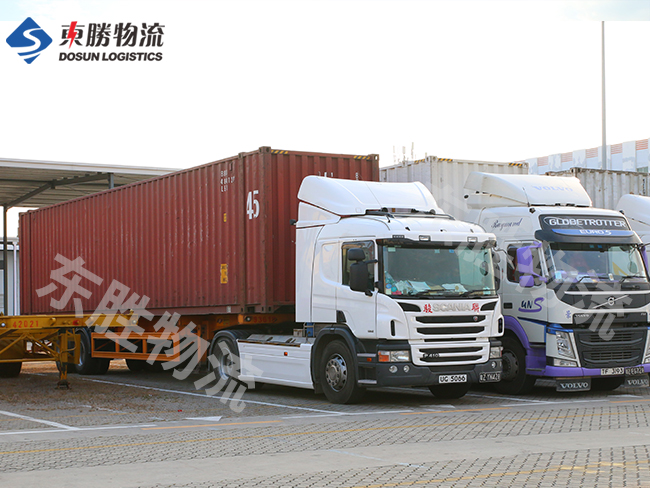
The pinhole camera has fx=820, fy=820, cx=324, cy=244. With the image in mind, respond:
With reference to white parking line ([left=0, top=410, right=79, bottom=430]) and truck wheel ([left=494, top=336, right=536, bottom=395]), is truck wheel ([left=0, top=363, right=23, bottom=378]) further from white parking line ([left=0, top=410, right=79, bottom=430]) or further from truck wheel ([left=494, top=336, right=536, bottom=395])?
truck wheel ([left=494, top=336, right=536, bottom=395])

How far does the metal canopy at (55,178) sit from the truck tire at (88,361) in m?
6.48

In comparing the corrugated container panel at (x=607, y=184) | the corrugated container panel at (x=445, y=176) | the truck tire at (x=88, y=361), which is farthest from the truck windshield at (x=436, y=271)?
the truck tire at (x=88, y=361)

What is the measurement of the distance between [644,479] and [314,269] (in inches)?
276

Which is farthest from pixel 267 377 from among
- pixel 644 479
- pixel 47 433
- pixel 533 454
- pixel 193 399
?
pixel 644 479

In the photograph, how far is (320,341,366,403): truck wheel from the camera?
1209 cm

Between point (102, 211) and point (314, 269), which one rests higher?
point (102, 211)

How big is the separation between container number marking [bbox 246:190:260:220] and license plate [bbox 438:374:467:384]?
4403 mm

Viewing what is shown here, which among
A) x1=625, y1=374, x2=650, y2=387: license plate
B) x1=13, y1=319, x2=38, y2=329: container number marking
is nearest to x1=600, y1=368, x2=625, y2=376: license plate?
x1=625, y1=374, x2=650, y2=387: license plate

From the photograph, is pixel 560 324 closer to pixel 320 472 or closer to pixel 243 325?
pixel 243 325

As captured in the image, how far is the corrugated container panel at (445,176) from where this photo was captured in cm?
1580

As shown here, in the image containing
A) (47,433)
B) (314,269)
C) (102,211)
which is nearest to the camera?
(47,433)

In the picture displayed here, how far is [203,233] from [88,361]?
5.54 metres

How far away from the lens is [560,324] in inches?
510

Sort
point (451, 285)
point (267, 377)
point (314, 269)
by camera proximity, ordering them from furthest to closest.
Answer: point (267, 377)
point (314, 269)
point (451, 285)
